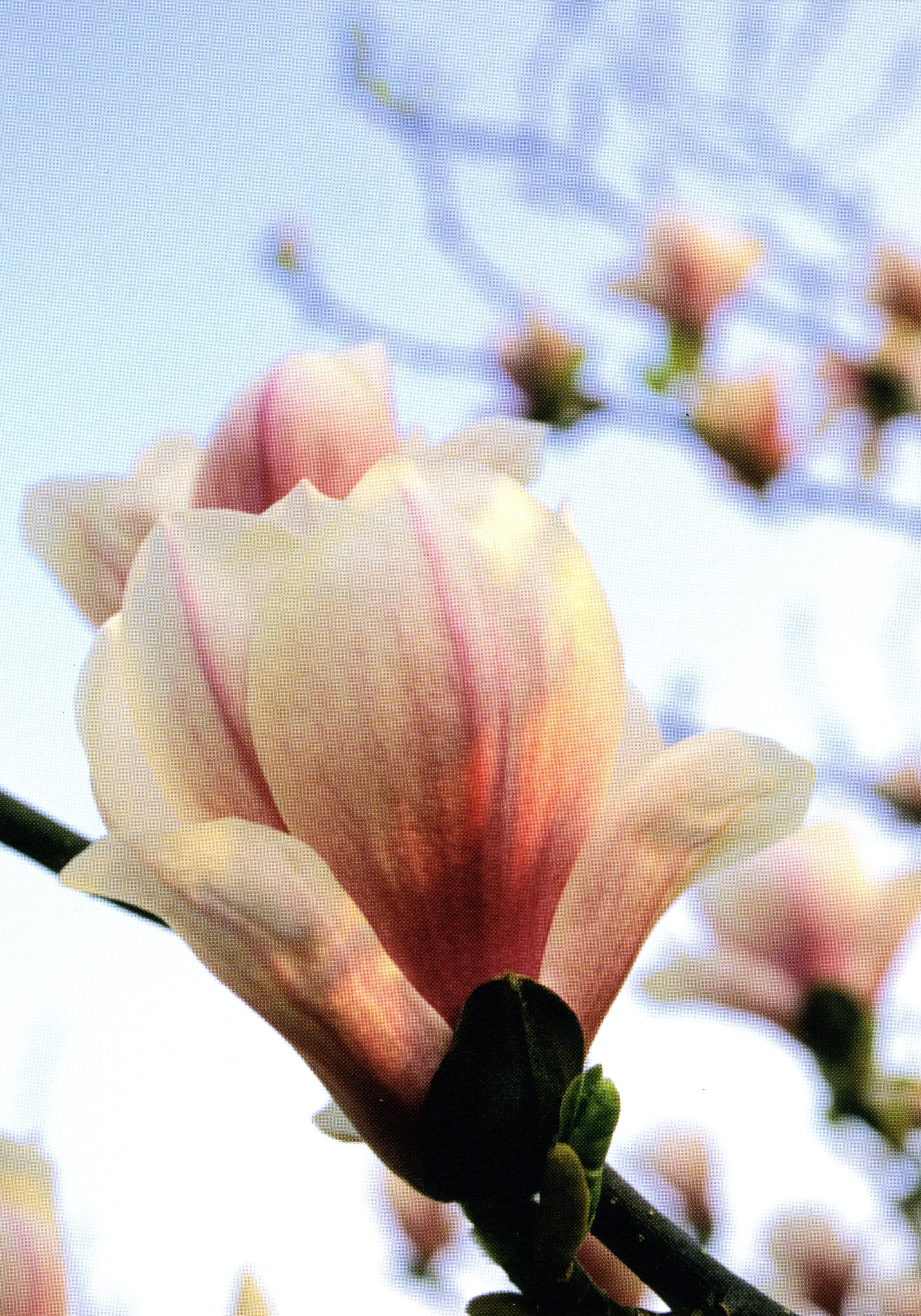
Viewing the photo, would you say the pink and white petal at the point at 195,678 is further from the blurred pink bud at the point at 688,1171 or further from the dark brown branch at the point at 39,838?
the blurred pink bud at the point at 688,1171

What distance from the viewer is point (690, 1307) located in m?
0.29

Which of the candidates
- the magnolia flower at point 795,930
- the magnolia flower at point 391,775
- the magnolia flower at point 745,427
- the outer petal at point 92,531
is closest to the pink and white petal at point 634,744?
the magnolia flower at point 391,775

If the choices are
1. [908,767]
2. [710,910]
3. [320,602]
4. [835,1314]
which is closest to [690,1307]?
[320,602]

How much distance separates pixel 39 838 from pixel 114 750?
0.23 feet

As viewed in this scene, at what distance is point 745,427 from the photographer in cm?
148

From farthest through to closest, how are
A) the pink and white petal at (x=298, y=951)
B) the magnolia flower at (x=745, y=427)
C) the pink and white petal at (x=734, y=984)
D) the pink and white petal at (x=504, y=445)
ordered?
1. the magnolia flower at (x=745, y=427)
2. the pink and white petal at (x=734, y=984)
3. the pink and white petal at (x=504, y=445)
4. the pink and white petal at (x=298, y=951)

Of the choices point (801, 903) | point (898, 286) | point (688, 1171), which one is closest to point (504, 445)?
point (801, 903)

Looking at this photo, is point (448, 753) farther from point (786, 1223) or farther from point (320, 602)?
point (786, 1223)

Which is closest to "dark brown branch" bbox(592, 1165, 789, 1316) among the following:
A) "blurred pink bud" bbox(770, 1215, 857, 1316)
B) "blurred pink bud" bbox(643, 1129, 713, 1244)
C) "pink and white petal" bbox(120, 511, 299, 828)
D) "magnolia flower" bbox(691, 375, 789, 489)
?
"pink and white petal" bbox(120, 511, 299, 828)

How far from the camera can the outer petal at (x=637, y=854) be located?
10.8 inches

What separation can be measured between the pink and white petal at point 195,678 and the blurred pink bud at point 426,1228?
1.12 m

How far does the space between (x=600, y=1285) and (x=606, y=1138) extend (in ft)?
0.54

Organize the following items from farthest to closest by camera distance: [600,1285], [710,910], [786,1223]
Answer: [786,1223] → [710,910] → [600,1285]

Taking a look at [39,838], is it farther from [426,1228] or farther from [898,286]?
[898,286]
